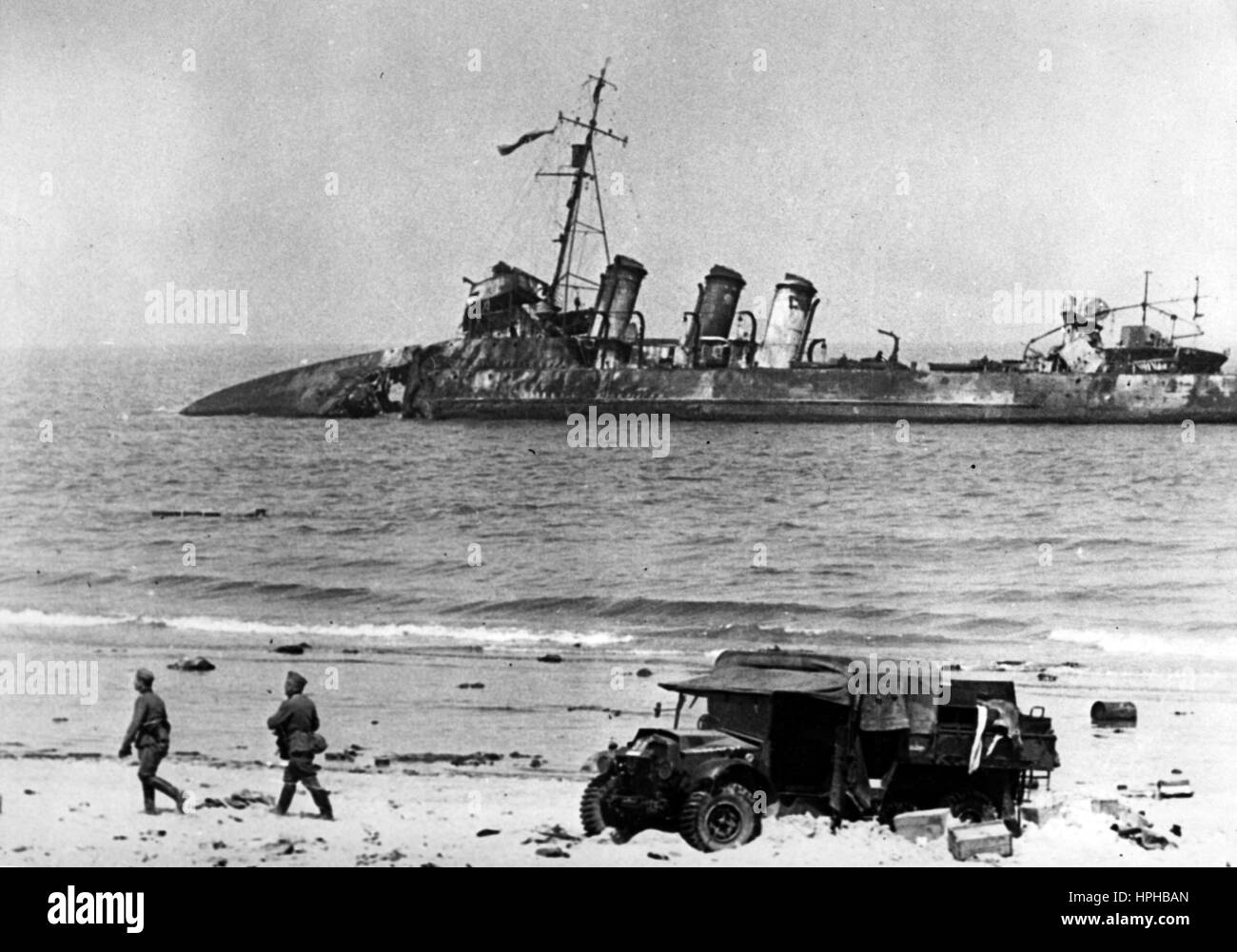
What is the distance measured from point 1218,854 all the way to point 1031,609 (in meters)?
7.36

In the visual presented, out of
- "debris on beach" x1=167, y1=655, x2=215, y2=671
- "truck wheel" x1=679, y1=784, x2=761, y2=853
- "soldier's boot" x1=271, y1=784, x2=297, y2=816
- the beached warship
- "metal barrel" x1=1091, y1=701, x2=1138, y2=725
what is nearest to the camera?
"truck wheel" x1=679, y1=784, x2=761, y2=853

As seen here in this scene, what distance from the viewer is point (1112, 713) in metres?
16.8

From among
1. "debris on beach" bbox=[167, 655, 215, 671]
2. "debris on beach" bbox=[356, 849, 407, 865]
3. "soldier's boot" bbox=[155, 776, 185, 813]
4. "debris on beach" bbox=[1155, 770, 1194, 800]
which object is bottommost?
"debris on beach" bbox=[356, 849, 407, 865]

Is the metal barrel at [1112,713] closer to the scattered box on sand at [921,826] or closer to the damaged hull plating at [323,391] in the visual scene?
the scattered box on sand at [921,826]

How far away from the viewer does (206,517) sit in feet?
77.6

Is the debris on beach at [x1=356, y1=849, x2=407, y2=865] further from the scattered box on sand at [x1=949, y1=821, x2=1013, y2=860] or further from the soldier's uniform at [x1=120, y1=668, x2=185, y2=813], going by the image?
the scattered box on sand at [x1=949, y1=821, x2=1013, y2=860]

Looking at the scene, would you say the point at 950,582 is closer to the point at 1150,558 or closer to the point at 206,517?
the point at 1150,558

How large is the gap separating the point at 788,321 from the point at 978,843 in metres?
26.7

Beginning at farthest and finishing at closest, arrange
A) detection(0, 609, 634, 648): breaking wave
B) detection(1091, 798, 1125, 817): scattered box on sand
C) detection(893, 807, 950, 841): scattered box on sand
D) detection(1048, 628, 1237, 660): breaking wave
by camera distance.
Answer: detection(0, 609, 634, 648): breaking wave → detection(1048, 628, 1237, 660): breaking wave → detection(1091, 798, 1125, 817): scattered box on sand → detection(893, 807, 950, 841): scattered box on sand

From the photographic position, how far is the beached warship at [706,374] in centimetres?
3631

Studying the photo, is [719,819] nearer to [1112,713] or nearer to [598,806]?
[598,806]

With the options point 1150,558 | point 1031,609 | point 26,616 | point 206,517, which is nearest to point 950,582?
point 1031,609

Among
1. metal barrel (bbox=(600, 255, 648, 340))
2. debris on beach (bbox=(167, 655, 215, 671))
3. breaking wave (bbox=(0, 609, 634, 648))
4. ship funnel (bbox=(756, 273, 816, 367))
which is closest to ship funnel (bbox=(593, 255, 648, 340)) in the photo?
metal barrel (bbox=(600, 255, 648, 340))

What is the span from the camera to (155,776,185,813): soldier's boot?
13188mm
